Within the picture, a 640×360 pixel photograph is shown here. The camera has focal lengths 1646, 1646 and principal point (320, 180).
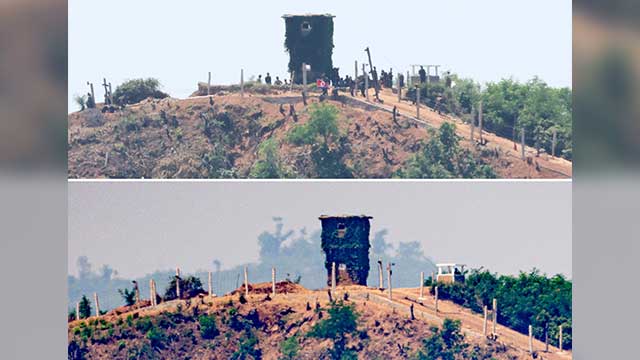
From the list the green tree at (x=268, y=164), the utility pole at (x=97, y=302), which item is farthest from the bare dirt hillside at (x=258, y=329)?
the green tree at (x=268, y=164)

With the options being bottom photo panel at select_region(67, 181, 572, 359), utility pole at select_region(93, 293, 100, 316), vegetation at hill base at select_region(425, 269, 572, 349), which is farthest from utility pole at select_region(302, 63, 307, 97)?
utility pole at select_region(93, 293, 100, 316)

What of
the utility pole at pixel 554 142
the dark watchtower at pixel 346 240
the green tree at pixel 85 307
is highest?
the utility pole at pixel 554 142

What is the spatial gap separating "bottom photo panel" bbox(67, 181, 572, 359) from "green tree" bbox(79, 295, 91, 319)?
1.4 inches

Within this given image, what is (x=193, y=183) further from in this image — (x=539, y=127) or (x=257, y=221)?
(x=539, y=127)

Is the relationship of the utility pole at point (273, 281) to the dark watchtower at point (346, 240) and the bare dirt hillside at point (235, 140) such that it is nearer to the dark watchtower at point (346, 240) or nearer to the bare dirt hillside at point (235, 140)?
the dark watchtower at point (346, 240)

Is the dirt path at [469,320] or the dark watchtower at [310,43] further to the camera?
the dark watchtower at [310,43]

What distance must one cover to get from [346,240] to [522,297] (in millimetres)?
2863

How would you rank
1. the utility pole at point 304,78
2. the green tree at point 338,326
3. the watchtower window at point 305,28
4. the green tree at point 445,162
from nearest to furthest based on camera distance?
1. the green tree at point 338,326
2. the green tree at point 445,162
3. the watchtower window at point 305,28
4. the utility pole at point 304,78

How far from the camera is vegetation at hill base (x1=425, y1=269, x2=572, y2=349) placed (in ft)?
82.6

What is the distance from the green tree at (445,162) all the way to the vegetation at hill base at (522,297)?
958 centimetres

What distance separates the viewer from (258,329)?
81.9 ft

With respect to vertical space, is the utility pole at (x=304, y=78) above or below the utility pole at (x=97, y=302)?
above

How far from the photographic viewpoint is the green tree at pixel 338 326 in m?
24.7
